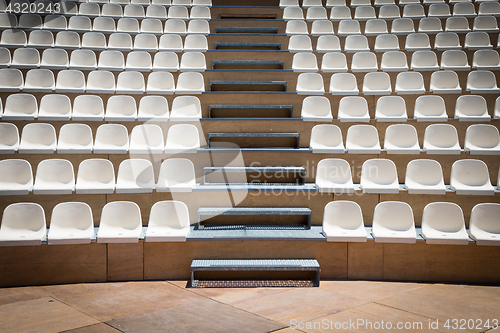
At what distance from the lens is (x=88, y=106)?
4.35m

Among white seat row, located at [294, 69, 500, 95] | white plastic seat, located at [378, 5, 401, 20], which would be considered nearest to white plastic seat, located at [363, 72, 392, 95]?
white seat row, located at [294, 69, 500, 95]

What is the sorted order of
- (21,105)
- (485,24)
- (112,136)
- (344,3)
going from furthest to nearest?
1. (344,3)
2. (485,24)
3. (21,105)
4. (112,136)

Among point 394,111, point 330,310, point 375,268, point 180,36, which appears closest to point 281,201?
point 375,268

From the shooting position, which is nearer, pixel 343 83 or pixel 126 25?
pixel 343 83

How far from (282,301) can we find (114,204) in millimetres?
1517

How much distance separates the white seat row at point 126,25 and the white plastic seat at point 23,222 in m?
3.70

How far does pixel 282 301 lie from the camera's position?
277cm

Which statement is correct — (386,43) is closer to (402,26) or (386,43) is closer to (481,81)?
(402,26)

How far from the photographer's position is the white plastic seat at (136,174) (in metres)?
3.61

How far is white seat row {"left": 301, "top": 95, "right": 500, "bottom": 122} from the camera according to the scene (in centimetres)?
441

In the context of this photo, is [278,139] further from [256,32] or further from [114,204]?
[256,32]

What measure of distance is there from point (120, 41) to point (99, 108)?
1803 mm

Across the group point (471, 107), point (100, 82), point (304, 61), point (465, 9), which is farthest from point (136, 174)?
point (465, 9)

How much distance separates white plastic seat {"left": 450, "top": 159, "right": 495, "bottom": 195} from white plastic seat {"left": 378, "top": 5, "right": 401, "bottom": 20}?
11.9 ft
